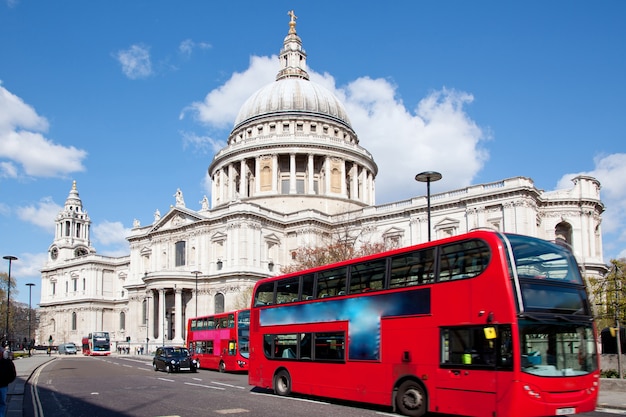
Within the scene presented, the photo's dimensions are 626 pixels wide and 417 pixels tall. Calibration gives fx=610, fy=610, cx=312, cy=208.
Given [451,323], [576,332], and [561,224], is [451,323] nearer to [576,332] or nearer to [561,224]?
[576,332]

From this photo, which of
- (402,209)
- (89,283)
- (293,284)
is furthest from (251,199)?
(293,284)

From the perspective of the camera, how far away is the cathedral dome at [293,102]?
274 ft

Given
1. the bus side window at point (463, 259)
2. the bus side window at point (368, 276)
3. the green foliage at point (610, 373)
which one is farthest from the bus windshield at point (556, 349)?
the green foliage at point (610, 373)

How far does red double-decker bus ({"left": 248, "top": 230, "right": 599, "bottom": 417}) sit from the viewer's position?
12453 millimetres

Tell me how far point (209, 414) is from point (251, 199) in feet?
201

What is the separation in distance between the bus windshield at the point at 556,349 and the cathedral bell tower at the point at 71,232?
10141cm

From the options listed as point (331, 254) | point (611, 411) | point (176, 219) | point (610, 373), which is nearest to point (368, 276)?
point (611, 411)

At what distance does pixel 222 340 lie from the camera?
36.9 m

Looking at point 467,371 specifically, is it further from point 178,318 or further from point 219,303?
point 178,318

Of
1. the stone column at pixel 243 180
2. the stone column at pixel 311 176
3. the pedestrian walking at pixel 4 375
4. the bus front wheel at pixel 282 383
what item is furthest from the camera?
the stone column at pixel 243 180

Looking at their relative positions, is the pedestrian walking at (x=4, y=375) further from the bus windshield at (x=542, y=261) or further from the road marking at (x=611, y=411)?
the road marking at (x=611, y=411)

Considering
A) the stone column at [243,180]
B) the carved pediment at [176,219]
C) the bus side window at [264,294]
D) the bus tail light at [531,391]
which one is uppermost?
the stone column at [243,180]

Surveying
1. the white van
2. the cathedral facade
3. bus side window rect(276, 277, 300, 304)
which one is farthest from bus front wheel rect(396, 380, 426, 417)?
the white van

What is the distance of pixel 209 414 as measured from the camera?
1558 cm
